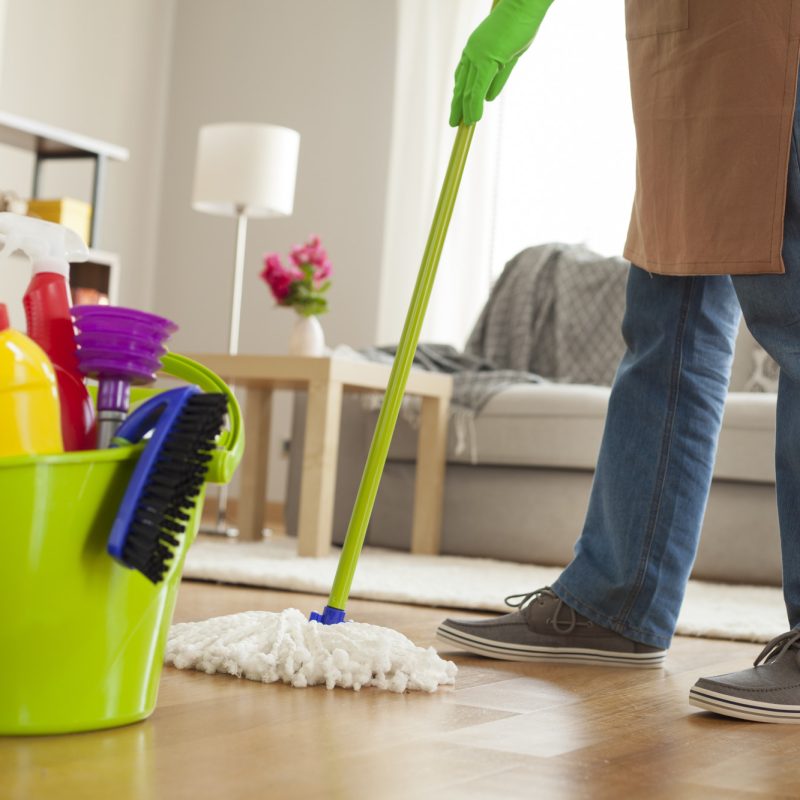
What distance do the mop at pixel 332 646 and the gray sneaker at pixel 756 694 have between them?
24 centimetres

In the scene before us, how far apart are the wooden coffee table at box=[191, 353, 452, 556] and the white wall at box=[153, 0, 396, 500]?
4.63ft

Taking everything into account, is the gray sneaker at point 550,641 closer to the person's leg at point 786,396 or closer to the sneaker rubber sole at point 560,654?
the sneaker rubber sole at point 560,654

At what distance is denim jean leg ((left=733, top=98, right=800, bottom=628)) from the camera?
1271 millimetres

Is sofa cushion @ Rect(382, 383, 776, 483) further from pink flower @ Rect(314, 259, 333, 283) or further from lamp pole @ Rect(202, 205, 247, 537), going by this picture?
lamp pole @ Rect(202, 205, 247, 537)

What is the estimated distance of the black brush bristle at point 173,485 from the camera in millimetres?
856

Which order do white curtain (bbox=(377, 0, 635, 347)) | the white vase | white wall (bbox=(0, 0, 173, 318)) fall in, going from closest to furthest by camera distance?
the white vase → white curtain (bbox=(377, 0, 635, 347)) → white wall (bbox=(0, 0, 173, 318))

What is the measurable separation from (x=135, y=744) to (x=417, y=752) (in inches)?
8.0

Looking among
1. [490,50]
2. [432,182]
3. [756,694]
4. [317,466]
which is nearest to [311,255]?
[317,466]

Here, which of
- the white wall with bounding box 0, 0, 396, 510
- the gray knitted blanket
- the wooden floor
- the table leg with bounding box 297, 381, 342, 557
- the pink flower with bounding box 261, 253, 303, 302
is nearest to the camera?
the wooden floor

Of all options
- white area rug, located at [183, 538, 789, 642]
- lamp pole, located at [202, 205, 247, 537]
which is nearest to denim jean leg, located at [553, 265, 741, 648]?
white area rug, located at [183, 538, 789, 642]

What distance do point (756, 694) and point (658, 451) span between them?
13.4 inches

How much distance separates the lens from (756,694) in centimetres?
118

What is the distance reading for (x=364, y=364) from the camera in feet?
9.51

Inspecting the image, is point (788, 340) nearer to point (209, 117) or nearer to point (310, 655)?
point (310, 655)
